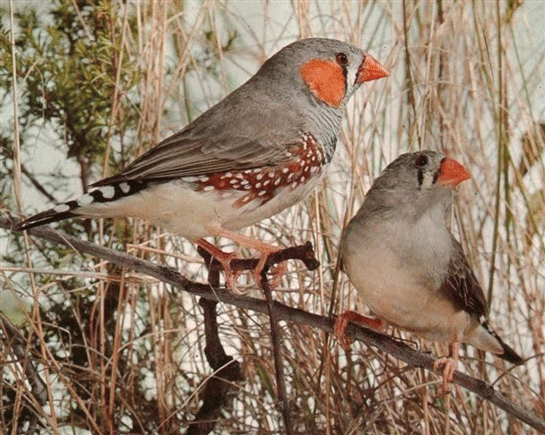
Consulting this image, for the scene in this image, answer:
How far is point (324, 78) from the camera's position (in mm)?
1367

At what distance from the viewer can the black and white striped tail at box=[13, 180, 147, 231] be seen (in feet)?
3.92

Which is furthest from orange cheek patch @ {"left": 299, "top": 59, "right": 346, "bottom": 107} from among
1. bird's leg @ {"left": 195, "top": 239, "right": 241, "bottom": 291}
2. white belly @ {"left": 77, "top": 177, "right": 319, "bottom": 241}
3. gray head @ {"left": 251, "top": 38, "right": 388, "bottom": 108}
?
bird's leg @ {"left": 195, "top": 239, "right": 241, "bottom": 291}

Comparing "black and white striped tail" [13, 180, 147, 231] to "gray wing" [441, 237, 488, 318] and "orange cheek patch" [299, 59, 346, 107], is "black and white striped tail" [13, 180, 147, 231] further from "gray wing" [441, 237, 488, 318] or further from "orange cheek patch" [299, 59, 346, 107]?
"gray wing" [441, 237, 488, 318]

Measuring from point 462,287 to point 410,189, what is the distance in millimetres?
153

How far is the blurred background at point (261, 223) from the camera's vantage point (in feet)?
5.79

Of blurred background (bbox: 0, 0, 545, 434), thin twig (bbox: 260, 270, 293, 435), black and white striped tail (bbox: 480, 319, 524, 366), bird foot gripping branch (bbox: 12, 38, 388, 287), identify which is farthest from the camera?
blurred background (bbox: 0, 0, 545, 434)

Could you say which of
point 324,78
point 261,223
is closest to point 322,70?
point 324,78

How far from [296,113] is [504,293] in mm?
787

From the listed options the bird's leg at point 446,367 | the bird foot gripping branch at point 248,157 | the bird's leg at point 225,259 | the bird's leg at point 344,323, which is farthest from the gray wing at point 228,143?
the bird's leg at point 446,367

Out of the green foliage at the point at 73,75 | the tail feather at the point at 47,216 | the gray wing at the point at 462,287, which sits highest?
the green foliage at the point at 73,75

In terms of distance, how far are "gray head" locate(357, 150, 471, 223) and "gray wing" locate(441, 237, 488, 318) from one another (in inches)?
3.0

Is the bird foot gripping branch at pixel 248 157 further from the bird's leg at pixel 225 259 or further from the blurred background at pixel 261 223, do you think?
the blurred background at pixel 261 223

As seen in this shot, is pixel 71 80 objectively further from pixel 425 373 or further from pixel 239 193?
pixel 425 373

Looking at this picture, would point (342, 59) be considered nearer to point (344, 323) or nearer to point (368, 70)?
point (368, 70)
